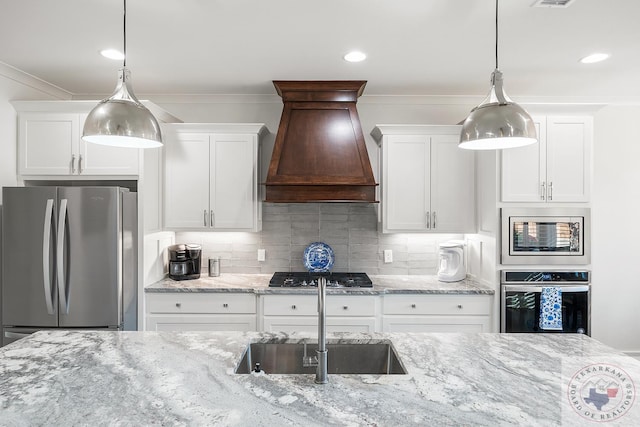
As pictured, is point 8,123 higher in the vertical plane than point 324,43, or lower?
lower

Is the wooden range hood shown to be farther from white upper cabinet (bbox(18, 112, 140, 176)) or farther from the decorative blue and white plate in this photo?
white upper cabinet (bbox(18, 112, 140, 176))

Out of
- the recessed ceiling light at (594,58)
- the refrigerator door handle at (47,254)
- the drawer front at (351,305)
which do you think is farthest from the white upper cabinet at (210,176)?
the recessed ceiling light at (594,58)

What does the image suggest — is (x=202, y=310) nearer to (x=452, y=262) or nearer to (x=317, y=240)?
(x=317, y=240)

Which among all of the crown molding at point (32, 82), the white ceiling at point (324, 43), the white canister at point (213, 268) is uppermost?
the white ceiling at point (324, 43)

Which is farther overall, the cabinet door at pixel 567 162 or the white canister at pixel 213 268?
the white canister at pixel 213 268

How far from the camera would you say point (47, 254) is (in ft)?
9.05

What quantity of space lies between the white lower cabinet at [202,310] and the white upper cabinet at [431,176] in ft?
4.98

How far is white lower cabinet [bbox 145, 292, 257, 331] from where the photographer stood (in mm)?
3107

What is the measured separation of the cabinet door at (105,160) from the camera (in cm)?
302

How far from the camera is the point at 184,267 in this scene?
3357mm

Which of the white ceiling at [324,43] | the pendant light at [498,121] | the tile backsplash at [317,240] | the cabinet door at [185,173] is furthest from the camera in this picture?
the tile backsplash at [317,240]

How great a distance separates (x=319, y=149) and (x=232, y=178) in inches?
30.5

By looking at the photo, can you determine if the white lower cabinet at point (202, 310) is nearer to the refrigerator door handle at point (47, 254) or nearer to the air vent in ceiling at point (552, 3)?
the refrigerator door handle at point (47, 254)

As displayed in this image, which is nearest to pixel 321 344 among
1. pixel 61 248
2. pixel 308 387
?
pixel 308 387
